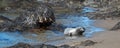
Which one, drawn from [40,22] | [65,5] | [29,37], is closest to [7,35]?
[29,37]

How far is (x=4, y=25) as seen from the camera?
13867 millimetres

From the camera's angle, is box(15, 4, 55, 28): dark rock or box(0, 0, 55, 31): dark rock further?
box(15, 4, 55, 28): dark rock

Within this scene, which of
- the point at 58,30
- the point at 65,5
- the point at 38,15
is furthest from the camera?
the point at 65,5

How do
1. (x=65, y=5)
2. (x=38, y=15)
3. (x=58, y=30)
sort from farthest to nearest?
(x=65, y=5) → (x=38, y=15) → (x=58, y=30)

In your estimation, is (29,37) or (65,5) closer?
(29,37)

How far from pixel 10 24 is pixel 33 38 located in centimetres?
245

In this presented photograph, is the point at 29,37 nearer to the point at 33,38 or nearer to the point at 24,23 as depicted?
the point at 33,38

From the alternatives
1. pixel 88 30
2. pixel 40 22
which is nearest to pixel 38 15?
pixel 40 22

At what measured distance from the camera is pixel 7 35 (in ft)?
41.2

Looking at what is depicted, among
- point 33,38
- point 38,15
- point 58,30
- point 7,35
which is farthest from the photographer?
point 38,15

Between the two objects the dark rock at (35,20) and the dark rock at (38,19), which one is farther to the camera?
the dark rock at (38,19)

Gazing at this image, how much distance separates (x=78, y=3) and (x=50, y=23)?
1195 centimetres

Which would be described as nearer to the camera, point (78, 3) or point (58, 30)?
point (58, 30)

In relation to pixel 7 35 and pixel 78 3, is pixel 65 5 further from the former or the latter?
pixel 7 35
